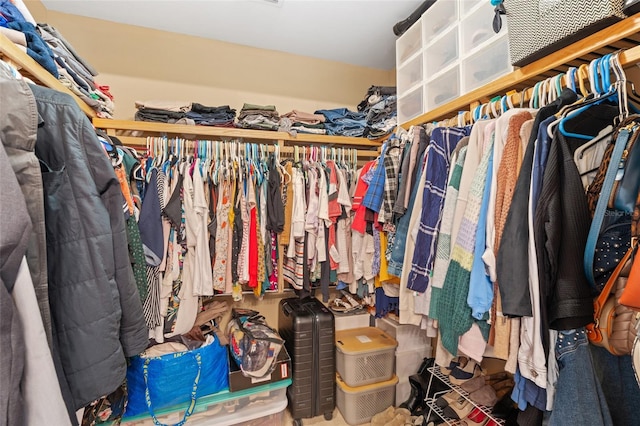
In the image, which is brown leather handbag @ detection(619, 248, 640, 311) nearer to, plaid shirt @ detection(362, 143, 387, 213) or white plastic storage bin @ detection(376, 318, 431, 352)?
plaid shirt @ detection(362, 143, 387, 213)

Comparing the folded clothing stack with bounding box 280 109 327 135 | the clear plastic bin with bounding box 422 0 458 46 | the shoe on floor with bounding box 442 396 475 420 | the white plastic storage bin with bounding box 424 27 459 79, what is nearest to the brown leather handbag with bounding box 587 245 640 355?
the shoe on floor with bounding box 442 396 475 420

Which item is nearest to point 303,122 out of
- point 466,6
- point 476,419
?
point 466,6

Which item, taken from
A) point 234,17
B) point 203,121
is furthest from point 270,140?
point 234,17

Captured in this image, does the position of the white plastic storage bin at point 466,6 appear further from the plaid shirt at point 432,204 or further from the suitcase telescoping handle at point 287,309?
the suitcase telescoping handle at point 287,309

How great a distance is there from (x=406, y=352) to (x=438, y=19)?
2004 millimetres

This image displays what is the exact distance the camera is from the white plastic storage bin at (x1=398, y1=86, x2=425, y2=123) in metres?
1.65

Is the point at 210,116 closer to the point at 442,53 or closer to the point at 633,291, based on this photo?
the point at 442,53

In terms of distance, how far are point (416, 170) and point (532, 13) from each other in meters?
0.68

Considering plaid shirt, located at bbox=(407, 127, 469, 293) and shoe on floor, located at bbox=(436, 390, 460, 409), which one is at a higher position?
plaid shirt, located at bbox=(407, 127, 469, 293)

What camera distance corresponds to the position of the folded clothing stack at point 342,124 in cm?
220

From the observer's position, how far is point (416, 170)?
138 cm

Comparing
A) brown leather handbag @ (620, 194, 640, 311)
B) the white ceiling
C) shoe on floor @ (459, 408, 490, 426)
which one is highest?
the white ceiling

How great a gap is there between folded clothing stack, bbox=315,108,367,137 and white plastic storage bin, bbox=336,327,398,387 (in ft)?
4.95

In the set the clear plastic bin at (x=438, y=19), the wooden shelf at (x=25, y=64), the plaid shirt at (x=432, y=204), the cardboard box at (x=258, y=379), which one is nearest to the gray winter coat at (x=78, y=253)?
the wooden shelf at (x=25, y=64)
